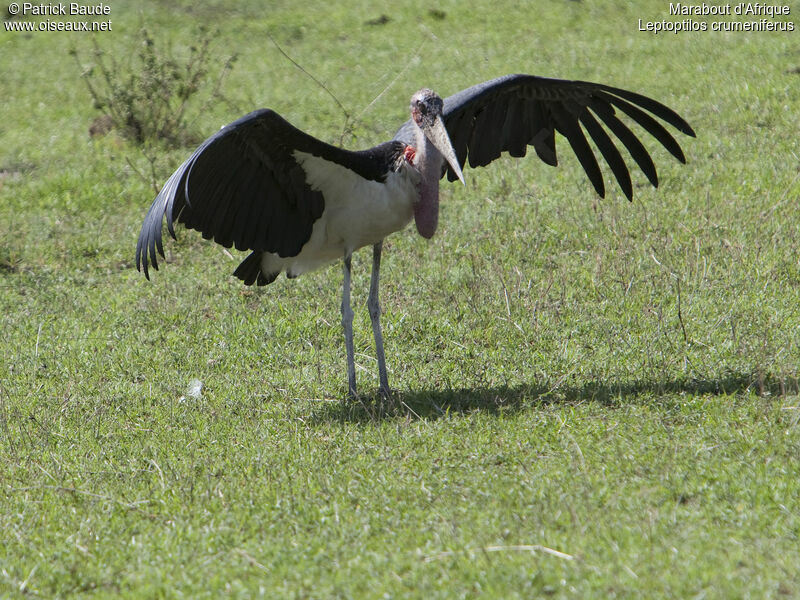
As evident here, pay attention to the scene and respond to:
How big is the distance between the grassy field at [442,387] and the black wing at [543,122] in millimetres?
926

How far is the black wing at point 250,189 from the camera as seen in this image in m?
4.88

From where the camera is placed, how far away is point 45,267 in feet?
26.5

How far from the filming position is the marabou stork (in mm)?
5090

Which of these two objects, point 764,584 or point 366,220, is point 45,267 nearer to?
point 366,220

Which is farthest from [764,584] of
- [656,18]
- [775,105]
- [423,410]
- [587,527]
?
[656,18]

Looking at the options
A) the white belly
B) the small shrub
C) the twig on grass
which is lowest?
the twig on grass

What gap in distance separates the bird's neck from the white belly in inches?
1.8

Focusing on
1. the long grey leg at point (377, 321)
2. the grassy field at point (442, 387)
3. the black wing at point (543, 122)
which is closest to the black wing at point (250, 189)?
the long grey leg at point (377, 321)

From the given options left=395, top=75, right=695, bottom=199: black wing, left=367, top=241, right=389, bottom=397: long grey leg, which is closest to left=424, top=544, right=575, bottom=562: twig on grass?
left=367, top=241, right=389, bottom=397: long grey leg

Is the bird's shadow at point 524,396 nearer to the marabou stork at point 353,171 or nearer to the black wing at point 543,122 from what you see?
the marabou stork at point 353,171

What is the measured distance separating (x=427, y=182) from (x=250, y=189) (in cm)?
91

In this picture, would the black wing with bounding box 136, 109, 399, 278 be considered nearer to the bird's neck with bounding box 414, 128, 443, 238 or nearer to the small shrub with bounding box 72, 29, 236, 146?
the bird's neck with bounding box 414, 128, 443, 238

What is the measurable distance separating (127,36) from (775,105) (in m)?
8.21

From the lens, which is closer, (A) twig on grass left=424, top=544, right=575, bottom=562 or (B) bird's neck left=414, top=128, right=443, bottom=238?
(A) twig on grass left=424, top=544, right=575, bottom=562
